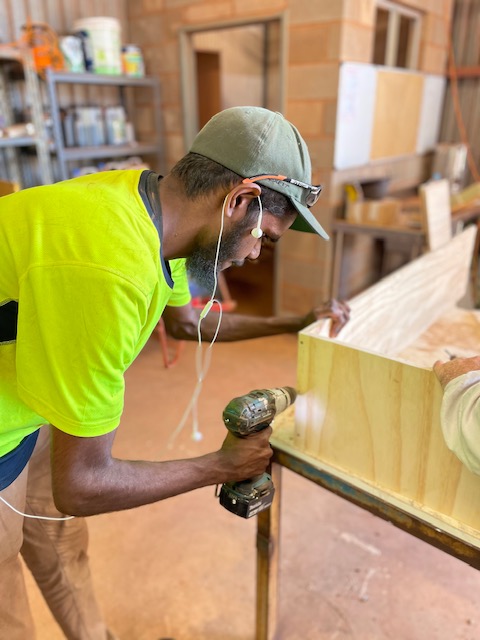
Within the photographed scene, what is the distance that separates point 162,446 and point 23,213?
1.69 meters

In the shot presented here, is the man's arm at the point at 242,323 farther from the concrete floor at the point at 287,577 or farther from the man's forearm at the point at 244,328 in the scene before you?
the concrete floor at the point at 287,577

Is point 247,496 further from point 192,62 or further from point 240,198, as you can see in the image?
point 192,62

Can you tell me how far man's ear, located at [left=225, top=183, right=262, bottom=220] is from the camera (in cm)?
93

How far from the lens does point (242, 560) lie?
1809 mm

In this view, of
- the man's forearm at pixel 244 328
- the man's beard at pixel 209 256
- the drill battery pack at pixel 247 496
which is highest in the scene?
the man's beard at pixel 209 256

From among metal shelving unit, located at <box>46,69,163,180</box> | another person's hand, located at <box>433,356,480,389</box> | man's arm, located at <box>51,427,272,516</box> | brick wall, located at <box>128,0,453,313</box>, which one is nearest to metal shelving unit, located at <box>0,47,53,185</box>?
metal shelving unit, located at <box>46,69,163,180</box>

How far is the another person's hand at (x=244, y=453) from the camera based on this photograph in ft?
3.27

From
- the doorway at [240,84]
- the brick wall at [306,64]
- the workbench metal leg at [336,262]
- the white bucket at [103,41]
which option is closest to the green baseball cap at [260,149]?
the brick wall at [306,64]

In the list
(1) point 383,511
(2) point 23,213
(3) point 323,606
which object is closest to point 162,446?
(3) point 323,606

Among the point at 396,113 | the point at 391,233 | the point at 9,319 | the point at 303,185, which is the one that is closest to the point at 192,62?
the point at 396,113

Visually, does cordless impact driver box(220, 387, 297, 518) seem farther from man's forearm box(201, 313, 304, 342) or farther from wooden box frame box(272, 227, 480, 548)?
man's forearm box(201, 313, 304, 342)

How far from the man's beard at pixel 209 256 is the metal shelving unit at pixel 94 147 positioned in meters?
2.48

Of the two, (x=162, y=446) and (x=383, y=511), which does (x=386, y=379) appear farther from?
(x=162, y=446)

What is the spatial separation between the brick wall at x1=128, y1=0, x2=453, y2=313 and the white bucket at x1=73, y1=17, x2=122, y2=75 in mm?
460
